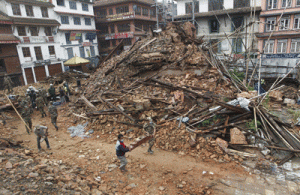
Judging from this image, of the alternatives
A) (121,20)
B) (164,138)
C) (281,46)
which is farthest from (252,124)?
(121,20)

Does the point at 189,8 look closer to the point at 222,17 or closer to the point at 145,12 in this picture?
the point at 222,17

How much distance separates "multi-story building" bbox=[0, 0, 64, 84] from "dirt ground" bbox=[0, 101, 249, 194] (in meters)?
21.7

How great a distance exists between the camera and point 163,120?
392 inches

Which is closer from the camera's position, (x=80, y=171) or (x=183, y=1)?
(x=80, y=171)

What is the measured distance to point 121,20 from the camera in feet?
126

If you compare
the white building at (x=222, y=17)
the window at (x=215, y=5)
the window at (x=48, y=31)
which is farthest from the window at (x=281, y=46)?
the window at (x=48, y=31)

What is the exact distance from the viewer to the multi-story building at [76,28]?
32409mm

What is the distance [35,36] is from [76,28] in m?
8.46

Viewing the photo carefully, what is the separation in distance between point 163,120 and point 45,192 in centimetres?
617

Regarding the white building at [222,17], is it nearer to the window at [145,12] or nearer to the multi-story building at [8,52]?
the window at [145,12]

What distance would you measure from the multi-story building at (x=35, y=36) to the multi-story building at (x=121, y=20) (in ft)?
37.7

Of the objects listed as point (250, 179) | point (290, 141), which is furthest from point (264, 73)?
point (250, 179)

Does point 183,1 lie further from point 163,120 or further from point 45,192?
point 45,192

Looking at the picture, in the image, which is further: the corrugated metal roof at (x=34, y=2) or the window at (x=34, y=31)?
the window at (x=34, y=31)
